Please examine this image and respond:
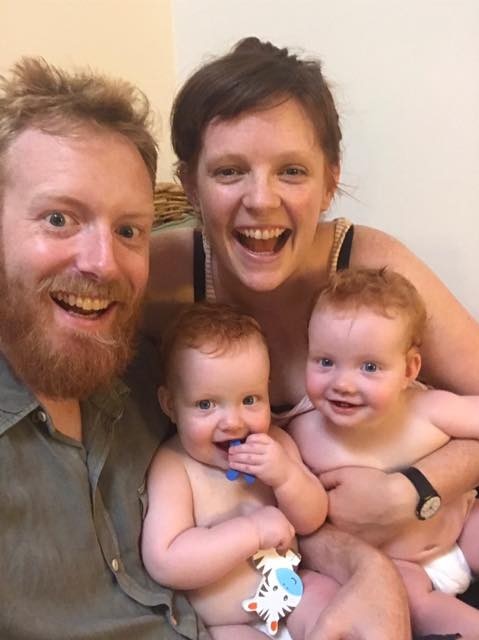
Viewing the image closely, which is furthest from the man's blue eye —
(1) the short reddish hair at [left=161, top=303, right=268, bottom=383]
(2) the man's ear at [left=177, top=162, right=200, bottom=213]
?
(2) the man's ear at [left=177, top=162, right=200, bottom=213]

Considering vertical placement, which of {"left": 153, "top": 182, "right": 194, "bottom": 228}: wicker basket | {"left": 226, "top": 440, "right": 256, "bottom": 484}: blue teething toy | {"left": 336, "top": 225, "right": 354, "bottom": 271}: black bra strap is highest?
{"left": 336, "top": 225, "right": 354, "bottom": 271}: black bra strap

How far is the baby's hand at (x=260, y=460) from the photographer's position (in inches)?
45.2

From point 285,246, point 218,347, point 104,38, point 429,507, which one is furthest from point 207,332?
point 104,38

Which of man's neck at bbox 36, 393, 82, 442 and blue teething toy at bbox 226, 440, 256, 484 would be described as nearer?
man's neck at bbox 36, 393, 82, 442

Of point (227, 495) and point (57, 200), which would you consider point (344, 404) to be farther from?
point (57, 200)

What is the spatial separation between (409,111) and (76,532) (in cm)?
140

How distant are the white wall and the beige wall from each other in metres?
0.41

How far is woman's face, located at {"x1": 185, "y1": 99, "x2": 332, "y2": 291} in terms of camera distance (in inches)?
48.5

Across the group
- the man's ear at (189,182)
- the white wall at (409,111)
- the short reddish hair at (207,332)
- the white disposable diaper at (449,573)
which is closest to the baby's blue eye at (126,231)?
the short reddish hair at (207,332)

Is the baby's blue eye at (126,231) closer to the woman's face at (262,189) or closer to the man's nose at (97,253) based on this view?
the man's nose at (97,253)

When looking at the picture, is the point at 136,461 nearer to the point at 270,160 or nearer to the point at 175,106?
the point at 270,160

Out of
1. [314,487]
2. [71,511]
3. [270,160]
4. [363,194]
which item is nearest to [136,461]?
[71,511]

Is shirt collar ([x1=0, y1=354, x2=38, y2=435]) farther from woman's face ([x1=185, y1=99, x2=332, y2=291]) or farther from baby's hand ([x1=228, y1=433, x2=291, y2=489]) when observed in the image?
woman's face ([x1=185, y1=99, x2=332, y2=291])

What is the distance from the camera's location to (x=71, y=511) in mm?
988
